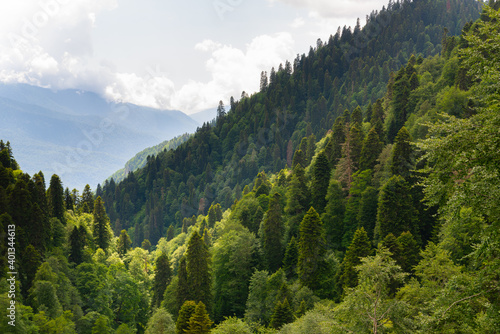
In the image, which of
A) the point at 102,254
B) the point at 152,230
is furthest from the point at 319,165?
the point at 152,230

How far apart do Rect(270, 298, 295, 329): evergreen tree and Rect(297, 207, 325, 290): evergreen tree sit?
7597 millimetres

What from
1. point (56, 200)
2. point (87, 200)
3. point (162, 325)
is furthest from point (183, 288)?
point (87, 200)

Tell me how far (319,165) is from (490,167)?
54774mm

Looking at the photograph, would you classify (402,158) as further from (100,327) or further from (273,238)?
(100,327)

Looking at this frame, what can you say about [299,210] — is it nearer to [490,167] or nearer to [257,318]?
[257,318]

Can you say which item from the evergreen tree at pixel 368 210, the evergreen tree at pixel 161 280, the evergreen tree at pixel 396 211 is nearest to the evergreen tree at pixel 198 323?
the evergreen tree at pixel 396 211

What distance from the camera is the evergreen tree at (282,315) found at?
132 feet

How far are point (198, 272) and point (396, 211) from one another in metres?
30.9

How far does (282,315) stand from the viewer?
40.4 meters

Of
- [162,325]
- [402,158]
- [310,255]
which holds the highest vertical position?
[402,158]

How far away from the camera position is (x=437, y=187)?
12.7 m

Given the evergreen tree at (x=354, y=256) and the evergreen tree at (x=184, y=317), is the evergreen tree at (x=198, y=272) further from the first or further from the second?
the evergreen tree at (x=354, y=256)

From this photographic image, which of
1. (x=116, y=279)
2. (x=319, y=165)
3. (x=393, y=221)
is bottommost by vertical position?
(x=116, y=279)

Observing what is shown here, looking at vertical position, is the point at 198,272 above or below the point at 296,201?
below
